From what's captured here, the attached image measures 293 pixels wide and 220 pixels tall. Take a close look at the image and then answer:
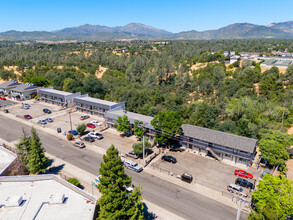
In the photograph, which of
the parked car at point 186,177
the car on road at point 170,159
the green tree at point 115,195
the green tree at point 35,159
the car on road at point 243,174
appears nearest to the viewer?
the green tree at point 115,195

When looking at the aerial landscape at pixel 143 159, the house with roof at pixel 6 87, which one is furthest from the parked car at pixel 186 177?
the house with roof at pixel 6 87

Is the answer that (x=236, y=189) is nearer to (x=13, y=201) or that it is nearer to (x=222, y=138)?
(x=222, y=138)

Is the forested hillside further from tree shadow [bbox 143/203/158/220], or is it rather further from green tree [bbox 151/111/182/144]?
tree shadow [bbox 143/203/158/220]

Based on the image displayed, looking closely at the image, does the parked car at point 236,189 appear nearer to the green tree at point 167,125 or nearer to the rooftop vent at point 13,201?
the green tree at point 167,125

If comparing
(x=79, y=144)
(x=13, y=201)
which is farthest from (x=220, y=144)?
(x=13, y=201)

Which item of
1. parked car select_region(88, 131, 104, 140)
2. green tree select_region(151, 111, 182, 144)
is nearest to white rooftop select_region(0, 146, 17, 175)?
parked car select_region(88, 131, 104, 140)

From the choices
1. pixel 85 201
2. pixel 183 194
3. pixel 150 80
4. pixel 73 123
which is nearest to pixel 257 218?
pixel 183 194
